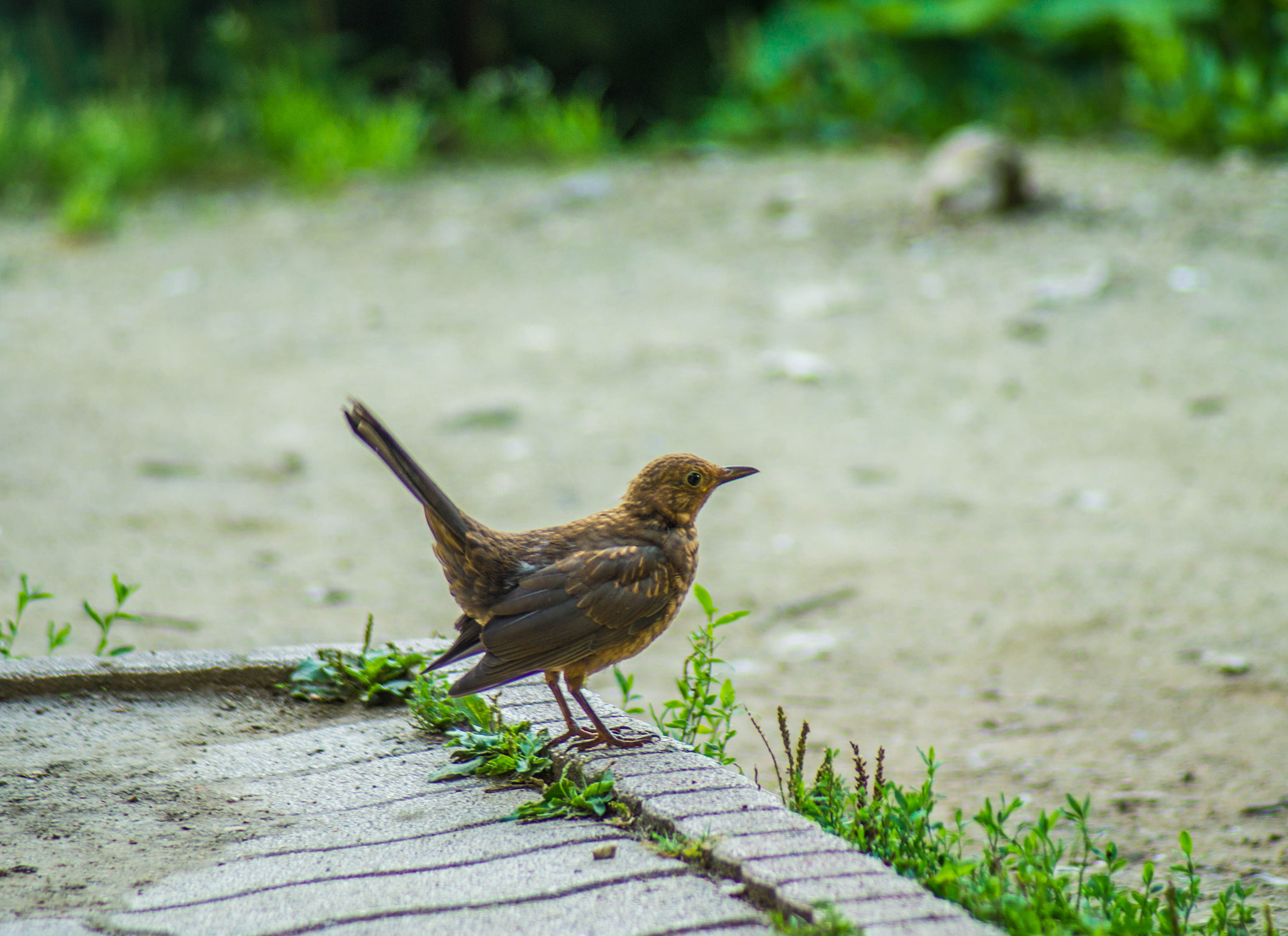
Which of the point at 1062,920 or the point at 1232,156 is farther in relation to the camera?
the point at 1232,156

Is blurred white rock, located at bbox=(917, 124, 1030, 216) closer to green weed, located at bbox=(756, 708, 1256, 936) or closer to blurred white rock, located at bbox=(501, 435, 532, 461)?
blurred white rock, located at bbox=(501, 435, 532, 461)

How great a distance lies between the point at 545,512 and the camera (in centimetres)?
545

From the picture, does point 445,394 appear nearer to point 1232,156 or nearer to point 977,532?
point 977,532

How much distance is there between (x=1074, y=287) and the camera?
7.28m

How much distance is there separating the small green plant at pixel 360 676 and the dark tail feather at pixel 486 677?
527 millimetres

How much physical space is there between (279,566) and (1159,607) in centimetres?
323

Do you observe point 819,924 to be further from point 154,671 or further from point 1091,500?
point 1091,500

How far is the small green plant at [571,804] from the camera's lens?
86.9 inches

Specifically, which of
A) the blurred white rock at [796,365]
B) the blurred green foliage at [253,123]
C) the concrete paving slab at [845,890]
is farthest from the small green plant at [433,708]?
the blurred green foliage at [253,123]

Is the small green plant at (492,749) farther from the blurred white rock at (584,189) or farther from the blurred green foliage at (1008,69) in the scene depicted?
the blurred green foliage at (1008,69)

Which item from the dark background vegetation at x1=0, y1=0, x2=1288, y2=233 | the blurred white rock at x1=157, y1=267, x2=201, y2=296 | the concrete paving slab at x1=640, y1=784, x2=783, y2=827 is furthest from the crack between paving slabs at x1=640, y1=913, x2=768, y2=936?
the dark background vegetation at x1=0, y1=0, x2=1288, y2=233

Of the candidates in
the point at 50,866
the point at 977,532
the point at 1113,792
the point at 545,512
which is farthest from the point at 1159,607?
the point at 50,866

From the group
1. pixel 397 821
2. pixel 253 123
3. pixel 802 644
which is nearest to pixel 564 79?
pixel 253 123

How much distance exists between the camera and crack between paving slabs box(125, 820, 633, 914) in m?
1.97
